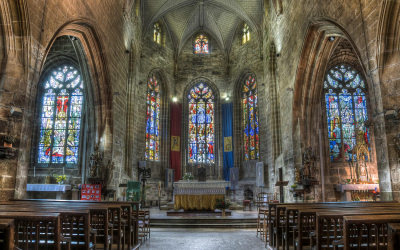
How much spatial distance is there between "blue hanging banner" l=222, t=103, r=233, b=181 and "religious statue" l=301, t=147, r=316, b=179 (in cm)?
798

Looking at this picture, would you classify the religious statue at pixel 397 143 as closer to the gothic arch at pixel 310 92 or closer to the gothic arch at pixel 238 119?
the gothic arch at pixel 310 92

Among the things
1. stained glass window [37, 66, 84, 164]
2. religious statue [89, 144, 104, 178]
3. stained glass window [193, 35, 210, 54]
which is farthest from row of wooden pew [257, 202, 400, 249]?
stained glass window [193, 35, 210, 54]

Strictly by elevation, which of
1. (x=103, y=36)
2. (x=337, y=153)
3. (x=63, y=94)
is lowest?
(x=337, y=153)

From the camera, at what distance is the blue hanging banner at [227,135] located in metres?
18.2

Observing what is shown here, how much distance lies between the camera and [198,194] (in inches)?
445

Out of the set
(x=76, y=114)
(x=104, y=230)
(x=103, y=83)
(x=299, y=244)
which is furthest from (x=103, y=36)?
(x=299, y=244)

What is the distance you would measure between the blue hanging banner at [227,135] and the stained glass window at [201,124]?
87 centimetres

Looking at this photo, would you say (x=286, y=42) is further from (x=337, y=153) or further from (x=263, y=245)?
(x=263, y=245)

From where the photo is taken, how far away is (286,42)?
12609 millimetres

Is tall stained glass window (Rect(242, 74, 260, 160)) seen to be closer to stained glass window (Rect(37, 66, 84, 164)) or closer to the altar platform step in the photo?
the altar platform step

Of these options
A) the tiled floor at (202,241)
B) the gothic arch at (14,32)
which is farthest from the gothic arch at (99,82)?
the tiled floor at (202,241)

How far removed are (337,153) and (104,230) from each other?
11376mm

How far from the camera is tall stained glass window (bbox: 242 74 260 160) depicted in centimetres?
1764

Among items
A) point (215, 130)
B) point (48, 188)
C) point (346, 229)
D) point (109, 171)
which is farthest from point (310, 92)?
point (48, 188)
